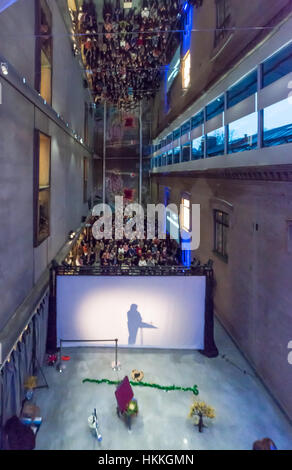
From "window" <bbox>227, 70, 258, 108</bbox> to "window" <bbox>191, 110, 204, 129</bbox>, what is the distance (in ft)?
11.6

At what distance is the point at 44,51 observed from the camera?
9.23m

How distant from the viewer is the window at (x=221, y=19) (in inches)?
407

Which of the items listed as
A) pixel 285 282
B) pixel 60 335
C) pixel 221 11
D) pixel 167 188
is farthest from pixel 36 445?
pixel 167 188

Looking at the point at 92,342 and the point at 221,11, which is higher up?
the point at 221,11

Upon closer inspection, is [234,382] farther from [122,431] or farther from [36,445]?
[36,445]

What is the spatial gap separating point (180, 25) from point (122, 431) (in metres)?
19.6

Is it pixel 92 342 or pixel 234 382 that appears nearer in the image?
pixel 234 382

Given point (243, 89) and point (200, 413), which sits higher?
point (243, 89)

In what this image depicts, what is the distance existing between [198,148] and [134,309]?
8.45 m

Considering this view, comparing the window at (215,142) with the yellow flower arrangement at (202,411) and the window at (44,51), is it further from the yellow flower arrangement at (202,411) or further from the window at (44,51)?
the yellow flower arrangement at (202,411)

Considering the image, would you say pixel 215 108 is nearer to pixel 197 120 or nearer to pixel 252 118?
pixel 197 120

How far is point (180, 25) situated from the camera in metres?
17.3

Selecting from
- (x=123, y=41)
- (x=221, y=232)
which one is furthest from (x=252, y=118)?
(x=123, y=41)

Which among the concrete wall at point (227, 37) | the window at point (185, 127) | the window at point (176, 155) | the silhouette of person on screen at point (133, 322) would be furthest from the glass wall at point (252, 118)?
the silhouette of person on screen at point (133, 322)
